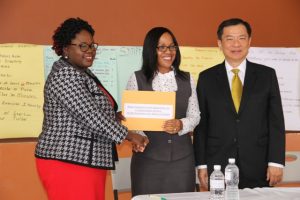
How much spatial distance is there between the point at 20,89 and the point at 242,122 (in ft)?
6.69

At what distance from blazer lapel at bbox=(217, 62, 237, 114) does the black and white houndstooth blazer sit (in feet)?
2.52

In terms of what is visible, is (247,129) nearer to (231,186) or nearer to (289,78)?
(231,186)

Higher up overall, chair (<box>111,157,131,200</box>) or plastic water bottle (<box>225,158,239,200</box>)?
plastic water bottle (<box>225,158,239,200</box>)

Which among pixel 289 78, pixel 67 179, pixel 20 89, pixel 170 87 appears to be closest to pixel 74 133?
pixel 67 179

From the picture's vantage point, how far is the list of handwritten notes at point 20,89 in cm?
397

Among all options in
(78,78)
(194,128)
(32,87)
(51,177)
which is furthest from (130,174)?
(32,87)

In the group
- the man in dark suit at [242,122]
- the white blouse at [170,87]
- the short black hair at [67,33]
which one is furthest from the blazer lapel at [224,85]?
the short black hair at [67,33]

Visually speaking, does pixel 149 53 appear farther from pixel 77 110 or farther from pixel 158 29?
pixel 77 110

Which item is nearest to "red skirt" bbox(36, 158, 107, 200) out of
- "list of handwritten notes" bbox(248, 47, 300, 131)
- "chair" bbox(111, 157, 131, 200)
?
"chair" bbox(111, 157, 131, 200)

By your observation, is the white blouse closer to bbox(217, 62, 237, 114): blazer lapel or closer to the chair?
bbox(217, 62, 237, 114): blazer lapel

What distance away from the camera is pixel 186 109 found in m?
3.07

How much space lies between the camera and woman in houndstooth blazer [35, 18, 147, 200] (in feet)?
8.34

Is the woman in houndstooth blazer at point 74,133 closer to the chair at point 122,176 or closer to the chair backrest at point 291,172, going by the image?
the chair at point 122,176

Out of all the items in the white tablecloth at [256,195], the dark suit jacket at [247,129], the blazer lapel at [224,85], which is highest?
the blazer lapel at [224,85]
